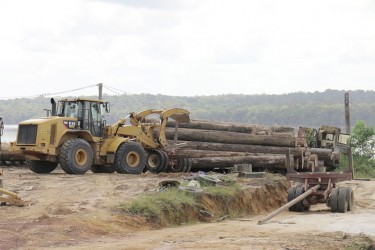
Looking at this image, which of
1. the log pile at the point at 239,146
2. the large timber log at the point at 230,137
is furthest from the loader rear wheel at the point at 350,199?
the large timber log at the point at 230,137

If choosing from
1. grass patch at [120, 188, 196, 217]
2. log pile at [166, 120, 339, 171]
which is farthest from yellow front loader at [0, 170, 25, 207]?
log pile at [166, 120, 339, 171]

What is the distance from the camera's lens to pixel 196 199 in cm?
→ 1950

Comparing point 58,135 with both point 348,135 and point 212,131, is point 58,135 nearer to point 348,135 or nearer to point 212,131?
point 212,131

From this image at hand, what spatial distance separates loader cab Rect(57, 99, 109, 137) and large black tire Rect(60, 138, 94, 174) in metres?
0.94

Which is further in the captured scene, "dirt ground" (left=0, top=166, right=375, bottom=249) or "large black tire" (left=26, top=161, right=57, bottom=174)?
"large black tire" (left=26, top=161, right=57, bottom=174)

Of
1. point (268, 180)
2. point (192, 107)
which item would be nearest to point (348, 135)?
point (268, 180)

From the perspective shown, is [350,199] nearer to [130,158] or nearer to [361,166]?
[130,158]

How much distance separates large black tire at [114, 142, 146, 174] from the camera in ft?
86.0

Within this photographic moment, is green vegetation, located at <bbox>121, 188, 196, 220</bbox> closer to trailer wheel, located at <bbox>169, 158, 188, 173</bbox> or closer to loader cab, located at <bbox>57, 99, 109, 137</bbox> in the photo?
loader cab, located at <bbox>57, 99, 109, 137</bbox>

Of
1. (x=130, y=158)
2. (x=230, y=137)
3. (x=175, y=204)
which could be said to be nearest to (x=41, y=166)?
(x=130, y=158)

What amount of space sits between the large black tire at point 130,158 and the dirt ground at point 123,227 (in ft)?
13.8

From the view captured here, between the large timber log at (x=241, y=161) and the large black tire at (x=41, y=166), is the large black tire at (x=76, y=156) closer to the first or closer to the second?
the large black tire at (x=41, y=166)

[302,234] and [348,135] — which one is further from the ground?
[348,135]

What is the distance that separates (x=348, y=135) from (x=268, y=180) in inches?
538
